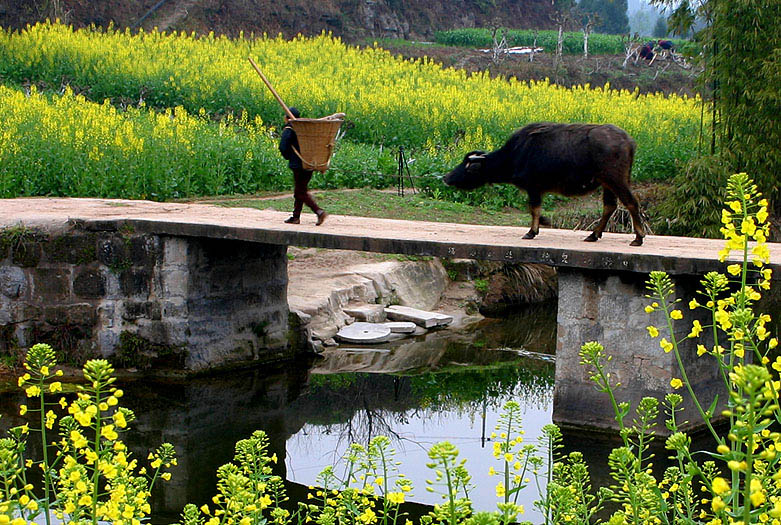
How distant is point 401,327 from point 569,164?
12.6 feet

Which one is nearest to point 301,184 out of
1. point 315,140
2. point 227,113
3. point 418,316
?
point 315,140

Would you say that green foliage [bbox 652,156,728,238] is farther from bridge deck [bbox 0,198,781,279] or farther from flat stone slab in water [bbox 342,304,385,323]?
bridge deck [bbox 0,198,781,279]

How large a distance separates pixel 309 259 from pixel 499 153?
452cm

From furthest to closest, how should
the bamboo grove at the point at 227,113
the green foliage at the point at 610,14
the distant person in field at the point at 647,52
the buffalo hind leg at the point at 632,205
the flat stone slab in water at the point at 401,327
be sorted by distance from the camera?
the green foliage at the point at 610,14, the distant person in field at the point at 647,52, the bamboo grove at the point at 227,113, the flat stone slab in water at the point at 401,327, the buffalo hind leg at the point at 632,205

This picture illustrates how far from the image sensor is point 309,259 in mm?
12859

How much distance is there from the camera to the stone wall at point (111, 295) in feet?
31.4

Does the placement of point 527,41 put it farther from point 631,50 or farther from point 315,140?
point 315,140

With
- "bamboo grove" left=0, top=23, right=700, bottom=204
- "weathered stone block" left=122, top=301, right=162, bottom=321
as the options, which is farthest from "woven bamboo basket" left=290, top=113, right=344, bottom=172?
"bamboo grove" left=0, top=23, right=700, bottom=204

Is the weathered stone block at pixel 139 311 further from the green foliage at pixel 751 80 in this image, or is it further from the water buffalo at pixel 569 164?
the green foliage at pixel 751 80

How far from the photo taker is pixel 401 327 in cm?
1146

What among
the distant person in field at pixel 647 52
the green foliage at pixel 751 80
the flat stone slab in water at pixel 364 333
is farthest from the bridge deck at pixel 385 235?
the distant person in field at pixel 647 52

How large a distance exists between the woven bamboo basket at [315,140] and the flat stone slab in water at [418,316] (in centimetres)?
330

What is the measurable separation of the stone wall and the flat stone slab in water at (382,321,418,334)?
2.29 meters

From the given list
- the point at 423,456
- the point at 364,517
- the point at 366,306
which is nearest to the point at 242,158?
the point at 366,306
